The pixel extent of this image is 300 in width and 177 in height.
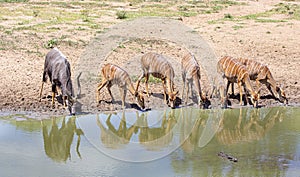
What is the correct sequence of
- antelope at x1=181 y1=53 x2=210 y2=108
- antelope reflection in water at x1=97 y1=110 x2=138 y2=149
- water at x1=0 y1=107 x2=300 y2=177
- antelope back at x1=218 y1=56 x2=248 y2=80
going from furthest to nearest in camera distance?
antelope back at x1=218 y1=56 x2=248 y2=80
antelope at x1=181 y1=53 x2=210 y2=108
antelope reflection in water at x1=97 y1=110 x2=138 y2=149
water at x1=0 y1=107 x2=300 y2=177

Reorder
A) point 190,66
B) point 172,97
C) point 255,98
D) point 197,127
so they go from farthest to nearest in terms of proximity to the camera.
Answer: point 190,66, point 255,98, point 172,97, point 197,127

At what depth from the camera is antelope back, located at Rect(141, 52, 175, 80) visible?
463 inches

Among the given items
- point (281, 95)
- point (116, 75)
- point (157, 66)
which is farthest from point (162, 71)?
point (281, 95)

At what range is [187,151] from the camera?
9031mm

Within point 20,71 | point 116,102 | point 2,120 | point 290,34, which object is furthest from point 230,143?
point 290,34

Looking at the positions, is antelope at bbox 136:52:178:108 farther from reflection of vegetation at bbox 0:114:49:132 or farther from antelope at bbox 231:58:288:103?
reflection of vegetation at bbox 0:114:49:132

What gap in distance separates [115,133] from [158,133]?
2.57 feet

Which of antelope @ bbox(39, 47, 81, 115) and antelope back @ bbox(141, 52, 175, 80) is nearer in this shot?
antelope @ bbox(39, 47, 81, 115)

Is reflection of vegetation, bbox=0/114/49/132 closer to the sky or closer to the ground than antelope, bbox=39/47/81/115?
closer to the ground

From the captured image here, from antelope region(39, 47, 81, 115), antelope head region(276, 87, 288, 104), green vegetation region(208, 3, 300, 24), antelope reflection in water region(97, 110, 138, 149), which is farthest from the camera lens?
green vegetation region(208, 3, 300, 24)

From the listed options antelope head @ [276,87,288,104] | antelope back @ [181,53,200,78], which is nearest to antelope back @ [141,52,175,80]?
antelope back @ [181,53,200,78]

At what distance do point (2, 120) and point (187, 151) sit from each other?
367 cm

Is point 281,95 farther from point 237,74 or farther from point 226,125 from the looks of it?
point 226,125

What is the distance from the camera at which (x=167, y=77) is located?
11688 millimetres
